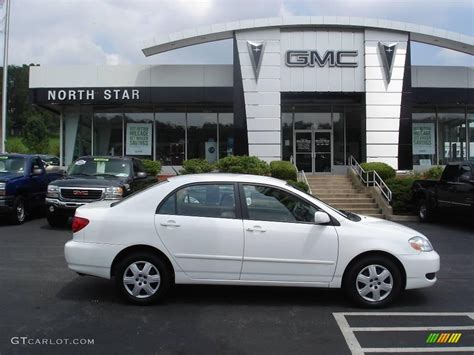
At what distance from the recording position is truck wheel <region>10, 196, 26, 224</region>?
40.6 feet

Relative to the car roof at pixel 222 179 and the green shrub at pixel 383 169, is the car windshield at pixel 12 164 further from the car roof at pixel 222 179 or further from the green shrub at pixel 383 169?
the green shrub at pixel 383 169

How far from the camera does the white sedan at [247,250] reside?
5609mm

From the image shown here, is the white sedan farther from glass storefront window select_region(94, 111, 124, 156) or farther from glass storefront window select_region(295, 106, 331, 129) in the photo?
→ glass storefront window select_region(94, 111, 124, 156)

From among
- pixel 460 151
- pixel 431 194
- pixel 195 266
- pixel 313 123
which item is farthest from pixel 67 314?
pixel 460 151

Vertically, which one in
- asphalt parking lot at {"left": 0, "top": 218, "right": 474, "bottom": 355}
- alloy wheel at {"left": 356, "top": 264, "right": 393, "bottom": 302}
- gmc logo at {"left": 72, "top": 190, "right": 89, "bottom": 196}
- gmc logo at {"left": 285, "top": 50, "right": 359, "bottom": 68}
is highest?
gmc logo at {"left": 285, "top": 50, "right": 359, "bottom": 68}

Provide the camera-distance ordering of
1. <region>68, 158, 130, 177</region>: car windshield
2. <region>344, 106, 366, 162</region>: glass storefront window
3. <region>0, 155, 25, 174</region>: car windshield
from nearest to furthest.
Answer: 1. <region>68, 158, 130, 177</region>: car windshield
2. <region>0, 155, 25, 174</region>: car windshield
3. <region>344, 106, 366, 162</region>: glass storefront window

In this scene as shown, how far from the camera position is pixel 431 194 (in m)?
14.1

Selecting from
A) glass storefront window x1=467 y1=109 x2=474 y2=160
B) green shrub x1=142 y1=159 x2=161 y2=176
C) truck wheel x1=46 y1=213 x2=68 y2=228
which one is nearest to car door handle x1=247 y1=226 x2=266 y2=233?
truck wheel x1=46 y1=213 x2=68 y2=228

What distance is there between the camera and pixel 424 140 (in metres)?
23.5

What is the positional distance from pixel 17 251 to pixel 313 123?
16382mm

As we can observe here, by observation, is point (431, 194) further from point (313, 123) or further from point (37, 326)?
point (37, 326)

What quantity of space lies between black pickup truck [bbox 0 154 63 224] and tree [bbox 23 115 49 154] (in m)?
61.9

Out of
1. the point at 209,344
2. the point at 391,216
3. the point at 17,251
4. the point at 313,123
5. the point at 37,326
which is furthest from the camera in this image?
the point at 313,123

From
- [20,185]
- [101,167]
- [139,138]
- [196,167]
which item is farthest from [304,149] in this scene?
[20,185]
